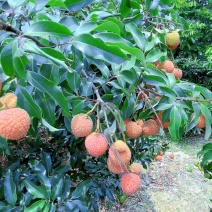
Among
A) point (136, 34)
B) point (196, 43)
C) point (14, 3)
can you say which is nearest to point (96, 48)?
point (14, 3)

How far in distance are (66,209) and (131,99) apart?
494 mm

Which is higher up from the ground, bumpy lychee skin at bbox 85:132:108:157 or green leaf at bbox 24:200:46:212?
bumpy lychee skin at bbox 85:132:108:157

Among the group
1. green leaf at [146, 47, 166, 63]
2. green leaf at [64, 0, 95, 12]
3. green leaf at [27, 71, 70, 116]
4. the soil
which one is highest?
green leaf at [64, 0, 95, 12]

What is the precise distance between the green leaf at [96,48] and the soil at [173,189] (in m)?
2.07

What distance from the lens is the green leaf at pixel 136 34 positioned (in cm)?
93

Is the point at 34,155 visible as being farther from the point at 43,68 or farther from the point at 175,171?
the point at 175,171

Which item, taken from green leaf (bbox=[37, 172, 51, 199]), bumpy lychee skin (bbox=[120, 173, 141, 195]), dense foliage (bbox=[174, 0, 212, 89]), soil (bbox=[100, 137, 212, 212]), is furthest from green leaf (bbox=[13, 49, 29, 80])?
dense foliage (bbox=[174, 0, 212, 89])

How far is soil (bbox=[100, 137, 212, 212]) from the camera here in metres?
2.57

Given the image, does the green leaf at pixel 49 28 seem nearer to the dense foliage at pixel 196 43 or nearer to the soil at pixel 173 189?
the soil at pixel 173 189

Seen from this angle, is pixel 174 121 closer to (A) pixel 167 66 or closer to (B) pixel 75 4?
(A) pixel 167 66

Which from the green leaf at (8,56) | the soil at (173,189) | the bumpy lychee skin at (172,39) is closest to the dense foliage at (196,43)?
the soil at (173,189)

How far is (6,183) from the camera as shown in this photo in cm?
103

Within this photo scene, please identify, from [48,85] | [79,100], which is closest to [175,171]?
[79,100]

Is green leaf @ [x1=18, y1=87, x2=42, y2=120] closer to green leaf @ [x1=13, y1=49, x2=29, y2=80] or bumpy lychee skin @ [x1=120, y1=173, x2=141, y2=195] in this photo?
green leaf @ [x1=13, y1=49, x2=29, y2=80]
